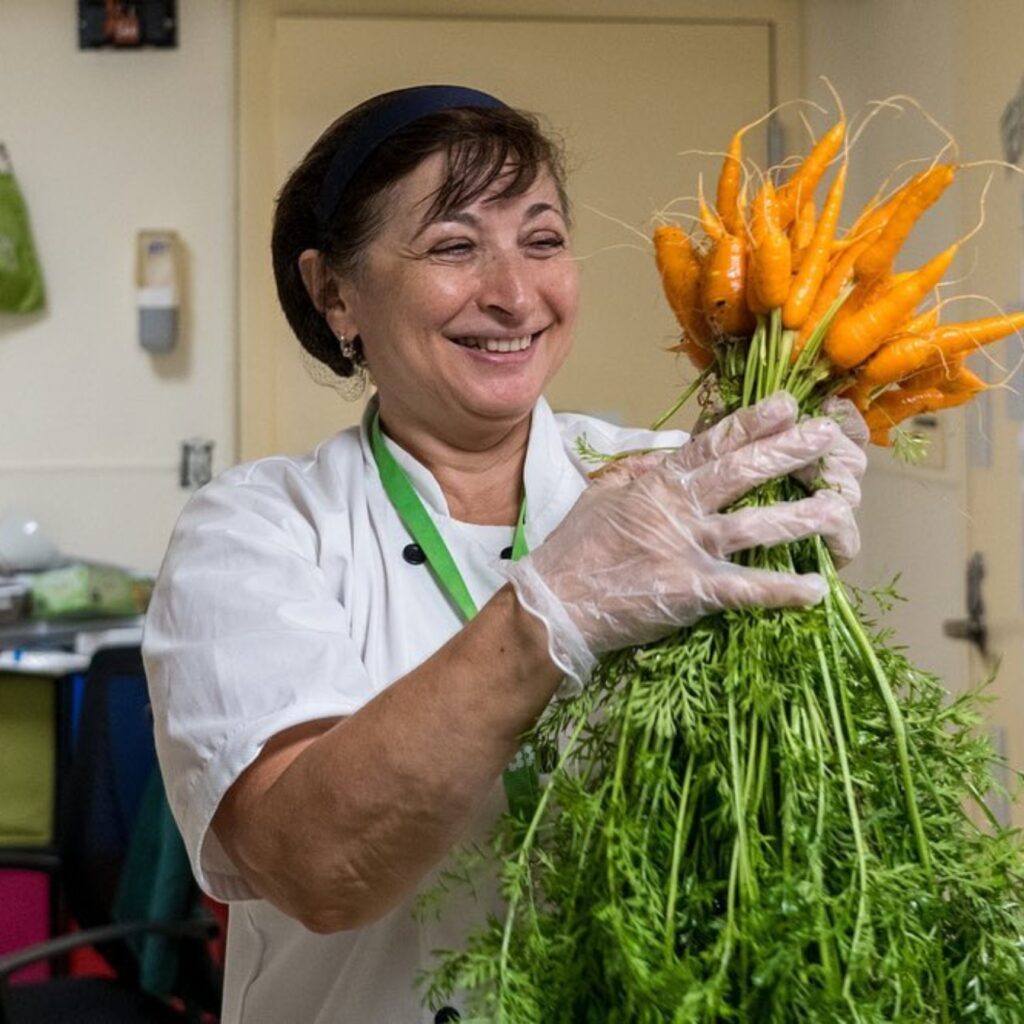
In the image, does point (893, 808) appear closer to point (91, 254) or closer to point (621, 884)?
point (621, 884)

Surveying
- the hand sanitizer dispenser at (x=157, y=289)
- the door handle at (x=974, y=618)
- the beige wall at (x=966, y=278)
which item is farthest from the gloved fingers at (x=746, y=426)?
the hand sanitizer dispenser at (x=157, y=289)

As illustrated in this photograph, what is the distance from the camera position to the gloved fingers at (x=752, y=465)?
3.66 feet

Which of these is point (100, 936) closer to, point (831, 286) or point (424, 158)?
point (424, 158)

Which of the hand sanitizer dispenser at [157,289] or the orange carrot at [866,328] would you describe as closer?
the orange carrot at [866,328]

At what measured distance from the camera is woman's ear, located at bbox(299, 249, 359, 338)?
1.55 meters

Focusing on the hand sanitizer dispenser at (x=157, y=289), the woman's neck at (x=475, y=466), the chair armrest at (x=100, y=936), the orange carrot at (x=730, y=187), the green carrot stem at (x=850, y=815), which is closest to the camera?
the green carrot stem at (x=850, y=815)

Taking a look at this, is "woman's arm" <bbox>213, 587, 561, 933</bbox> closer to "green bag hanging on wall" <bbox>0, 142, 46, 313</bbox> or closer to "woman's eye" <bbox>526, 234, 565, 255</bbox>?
"woman's eye" <bbox>526, 234, 565, 255</bbox>

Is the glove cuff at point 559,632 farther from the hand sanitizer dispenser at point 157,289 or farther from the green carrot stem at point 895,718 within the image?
the hand sanitizer dispenser at point 157,289

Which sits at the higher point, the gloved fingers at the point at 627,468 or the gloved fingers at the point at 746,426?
the gloved fingers at the point at 746,426

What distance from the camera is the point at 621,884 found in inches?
39.0

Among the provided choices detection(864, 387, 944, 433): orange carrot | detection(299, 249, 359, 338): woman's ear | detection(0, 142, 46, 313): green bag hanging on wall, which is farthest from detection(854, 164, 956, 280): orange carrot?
detection(0, 142, 46, 313): green bag hanging on wall

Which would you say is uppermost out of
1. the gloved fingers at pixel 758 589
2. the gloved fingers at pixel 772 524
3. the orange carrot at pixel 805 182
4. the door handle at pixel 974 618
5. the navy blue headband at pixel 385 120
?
the navy blue headband at pixel 385 120

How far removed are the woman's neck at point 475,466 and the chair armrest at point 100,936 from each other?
100 cm

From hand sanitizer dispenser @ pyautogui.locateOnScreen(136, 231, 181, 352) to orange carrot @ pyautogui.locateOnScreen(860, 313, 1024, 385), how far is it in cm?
301
